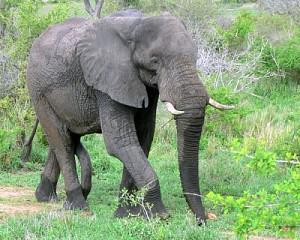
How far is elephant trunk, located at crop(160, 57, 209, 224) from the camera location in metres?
6.71

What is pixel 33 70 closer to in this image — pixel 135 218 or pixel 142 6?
pixel 135 218

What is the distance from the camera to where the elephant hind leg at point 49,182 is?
8.68 metres

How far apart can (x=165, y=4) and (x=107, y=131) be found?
17790 millimetres

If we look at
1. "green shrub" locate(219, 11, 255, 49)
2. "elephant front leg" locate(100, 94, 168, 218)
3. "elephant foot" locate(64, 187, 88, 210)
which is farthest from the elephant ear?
"green shrub" locate(219, 11, 255, 49)

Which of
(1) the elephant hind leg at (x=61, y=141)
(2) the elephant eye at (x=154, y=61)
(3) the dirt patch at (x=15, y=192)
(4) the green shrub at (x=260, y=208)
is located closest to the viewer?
(4) the green shrub at (x=260, y=208)

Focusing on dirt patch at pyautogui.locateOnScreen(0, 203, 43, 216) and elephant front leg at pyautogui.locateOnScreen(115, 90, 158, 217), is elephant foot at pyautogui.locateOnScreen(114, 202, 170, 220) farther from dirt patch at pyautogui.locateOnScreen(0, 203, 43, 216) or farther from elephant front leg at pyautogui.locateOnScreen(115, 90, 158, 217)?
dirt patch at pyautogui.locateOnScreen(0, 203, 43, 216)

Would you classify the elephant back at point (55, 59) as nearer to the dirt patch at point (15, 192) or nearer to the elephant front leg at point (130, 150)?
the elephant front leg at point (130, 150)

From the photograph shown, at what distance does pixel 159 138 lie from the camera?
39.3 ft

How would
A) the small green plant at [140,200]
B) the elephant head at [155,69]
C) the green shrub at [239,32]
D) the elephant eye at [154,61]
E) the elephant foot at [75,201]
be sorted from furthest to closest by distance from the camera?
1. the green shrub at [239,32]
2. the elephant foot at [75,201]
3. the elephant eye at [154,61]
4. the elephant head at [155,69]
5. the small green plant at [140,200]

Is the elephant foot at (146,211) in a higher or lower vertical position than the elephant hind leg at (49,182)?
higher

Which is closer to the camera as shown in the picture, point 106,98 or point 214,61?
point 106,98

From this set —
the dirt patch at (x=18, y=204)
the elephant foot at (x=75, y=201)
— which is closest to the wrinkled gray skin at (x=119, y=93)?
the elephant foot at (x=75, y=201)

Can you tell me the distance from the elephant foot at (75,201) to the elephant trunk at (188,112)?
143 centimetres

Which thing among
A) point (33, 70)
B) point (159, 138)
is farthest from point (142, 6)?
point (33, 70)
